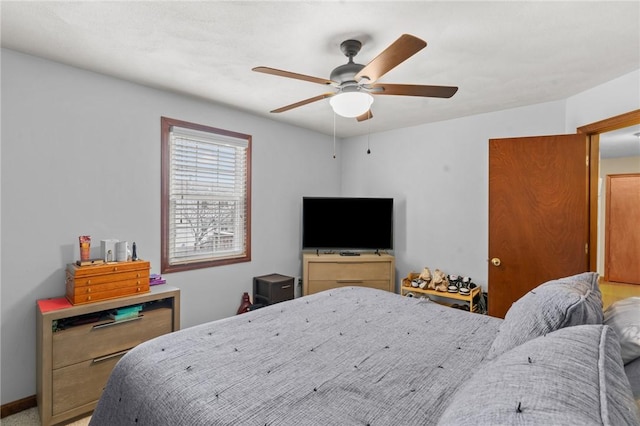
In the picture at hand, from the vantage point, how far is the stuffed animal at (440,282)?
374cm

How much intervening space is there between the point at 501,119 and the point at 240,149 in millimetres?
2925

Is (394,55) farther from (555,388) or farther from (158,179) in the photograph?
(158,179)

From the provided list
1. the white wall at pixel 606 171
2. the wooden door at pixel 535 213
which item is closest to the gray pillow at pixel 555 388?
the wooden door at pixel 535 213

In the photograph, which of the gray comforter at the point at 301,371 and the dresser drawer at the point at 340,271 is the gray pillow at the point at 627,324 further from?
the dresser drawer at the point at 340,271

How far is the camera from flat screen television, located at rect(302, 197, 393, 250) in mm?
4277

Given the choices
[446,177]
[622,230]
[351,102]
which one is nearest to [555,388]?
[351,102]

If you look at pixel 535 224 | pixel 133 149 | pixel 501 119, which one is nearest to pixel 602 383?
pixel 535 224

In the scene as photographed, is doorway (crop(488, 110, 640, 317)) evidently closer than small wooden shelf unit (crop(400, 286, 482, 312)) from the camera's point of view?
Yes

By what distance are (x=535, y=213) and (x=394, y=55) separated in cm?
230

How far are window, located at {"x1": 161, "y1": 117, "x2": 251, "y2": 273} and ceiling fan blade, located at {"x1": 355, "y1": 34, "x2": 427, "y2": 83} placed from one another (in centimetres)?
202

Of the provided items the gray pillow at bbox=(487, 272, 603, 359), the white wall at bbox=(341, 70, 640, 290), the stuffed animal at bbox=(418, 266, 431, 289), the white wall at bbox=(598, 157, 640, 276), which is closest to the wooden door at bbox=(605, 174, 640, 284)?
the white wall at bbox=(598, 157, 640, 276)

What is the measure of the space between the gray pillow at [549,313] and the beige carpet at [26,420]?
8.63ft

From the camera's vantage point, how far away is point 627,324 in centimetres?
117

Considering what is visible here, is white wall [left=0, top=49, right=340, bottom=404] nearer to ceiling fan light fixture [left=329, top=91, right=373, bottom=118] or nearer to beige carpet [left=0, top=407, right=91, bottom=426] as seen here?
beige carpet [left=0, top=407, right=91, bottom=426]
